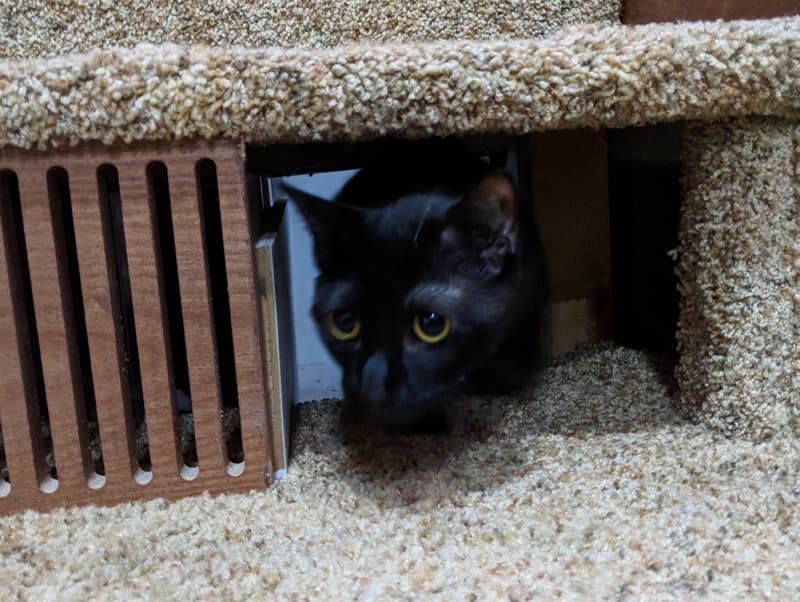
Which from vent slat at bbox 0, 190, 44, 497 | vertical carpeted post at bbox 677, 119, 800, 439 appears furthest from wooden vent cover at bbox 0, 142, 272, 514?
vertical carpeted post at bbox 677, 119, 800, 439

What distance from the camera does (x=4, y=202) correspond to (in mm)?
881

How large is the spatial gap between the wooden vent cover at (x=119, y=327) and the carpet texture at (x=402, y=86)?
2.1 inches

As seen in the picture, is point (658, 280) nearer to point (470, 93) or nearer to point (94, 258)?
point (470, 93)

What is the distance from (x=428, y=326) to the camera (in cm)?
93

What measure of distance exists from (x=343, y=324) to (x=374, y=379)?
128mm

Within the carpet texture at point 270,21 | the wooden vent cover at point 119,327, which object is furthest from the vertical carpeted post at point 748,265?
the wooden vent cover at point 119,327

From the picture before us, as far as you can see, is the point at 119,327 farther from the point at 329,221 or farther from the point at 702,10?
the point at 702,10

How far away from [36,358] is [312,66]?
0.74 meters

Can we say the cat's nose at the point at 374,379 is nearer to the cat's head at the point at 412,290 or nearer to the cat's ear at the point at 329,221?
the cat's head at the point at 412,290

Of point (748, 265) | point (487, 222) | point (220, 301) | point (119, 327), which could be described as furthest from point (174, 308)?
point (748, 265)

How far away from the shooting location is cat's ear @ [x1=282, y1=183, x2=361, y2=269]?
3.18 feet

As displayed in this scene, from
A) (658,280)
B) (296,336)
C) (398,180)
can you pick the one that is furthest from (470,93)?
(658,280)

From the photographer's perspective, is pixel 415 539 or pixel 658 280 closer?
pixel 415 539

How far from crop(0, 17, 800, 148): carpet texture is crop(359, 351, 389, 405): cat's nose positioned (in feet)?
0.94
